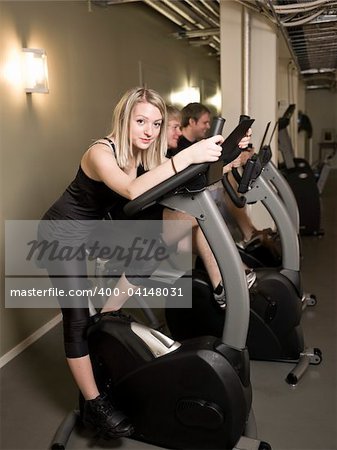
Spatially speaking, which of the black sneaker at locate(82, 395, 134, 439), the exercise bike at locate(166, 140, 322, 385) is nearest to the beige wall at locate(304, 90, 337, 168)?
the exercise bike at locate(166, 140, 322, 385)

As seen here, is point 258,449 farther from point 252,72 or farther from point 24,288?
point 252,72

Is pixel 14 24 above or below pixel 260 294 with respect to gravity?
above

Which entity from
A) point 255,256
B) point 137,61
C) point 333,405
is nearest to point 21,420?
point 333,405

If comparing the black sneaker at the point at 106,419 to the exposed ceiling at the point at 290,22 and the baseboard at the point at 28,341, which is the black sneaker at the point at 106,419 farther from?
the exposed ceiling at the point at 290,22

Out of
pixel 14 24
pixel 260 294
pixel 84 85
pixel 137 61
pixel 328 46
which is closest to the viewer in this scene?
pixel 260 294

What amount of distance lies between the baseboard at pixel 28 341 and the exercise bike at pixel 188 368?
0.97 meters

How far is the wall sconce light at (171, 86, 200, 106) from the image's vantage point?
6119 mm

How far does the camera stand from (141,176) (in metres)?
1.78

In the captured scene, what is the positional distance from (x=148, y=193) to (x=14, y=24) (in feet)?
6.20

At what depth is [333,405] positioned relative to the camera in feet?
7.68

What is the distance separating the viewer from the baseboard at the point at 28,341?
2.93m

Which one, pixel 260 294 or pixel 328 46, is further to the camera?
pixel 328 46

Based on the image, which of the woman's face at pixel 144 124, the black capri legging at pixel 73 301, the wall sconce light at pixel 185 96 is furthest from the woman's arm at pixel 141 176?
the wall sconce light at pixel 185 96

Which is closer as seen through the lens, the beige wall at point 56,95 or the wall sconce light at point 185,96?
the beige wall at point 56,95
